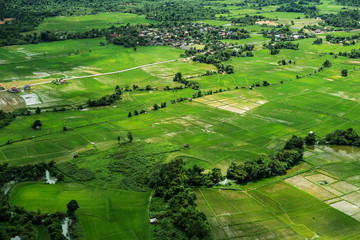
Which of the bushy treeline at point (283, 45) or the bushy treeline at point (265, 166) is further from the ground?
the bushy treeline at point (283, 45)

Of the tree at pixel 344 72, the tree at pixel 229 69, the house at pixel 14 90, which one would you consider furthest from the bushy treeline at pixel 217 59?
the house at pixel 14 90

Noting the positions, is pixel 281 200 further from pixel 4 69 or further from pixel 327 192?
pixel 4 69

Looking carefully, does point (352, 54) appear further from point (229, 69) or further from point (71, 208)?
point (71, 208)

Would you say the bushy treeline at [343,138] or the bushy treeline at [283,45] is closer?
the bushy treeline at [343,138]

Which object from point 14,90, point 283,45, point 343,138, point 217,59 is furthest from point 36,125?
point 283,45

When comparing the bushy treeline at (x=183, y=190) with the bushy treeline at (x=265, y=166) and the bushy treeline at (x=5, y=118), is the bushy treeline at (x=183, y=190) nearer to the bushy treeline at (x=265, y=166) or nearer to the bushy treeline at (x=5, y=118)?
the bushy treeline at (x=265, y=166)

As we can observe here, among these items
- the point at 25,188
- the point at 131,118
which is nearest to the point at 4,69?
the point at 131,118
